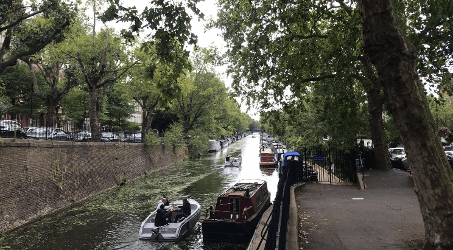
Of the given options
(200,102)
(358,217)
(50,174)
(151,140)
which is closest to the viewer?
(358,217)

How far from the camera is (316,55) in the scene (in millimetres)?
16375

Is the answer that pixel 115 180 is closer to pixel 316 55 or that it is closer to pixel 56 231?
pixel 56 231

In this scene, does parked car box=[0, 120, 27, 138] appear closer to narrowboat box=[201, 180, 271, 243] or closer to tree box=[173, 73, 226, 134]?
narrowboat box=[201, 180, 271, 243]

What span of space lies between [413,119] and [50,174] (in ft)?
64.9

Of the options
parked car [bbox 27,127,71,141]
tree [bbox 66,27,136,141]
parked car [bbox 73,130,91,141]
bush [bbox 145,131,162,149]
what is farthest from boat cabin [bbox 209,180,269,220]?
bush [bbox 145,131,162,149]

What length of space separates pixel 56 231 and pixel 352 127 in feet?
55.3

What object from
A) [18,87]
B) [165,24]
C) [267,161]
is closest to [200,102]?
[267,161]

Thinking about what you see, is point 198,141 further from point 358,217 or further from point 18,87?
point 358,217

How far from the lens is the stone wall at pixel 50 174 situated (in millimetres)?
16578

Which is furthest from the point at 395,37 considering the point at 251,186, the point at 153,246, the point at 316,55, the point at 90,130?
the point at 90,130

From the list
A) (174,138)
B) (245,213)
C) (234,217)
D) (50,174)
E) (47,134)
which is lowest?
(234,217)

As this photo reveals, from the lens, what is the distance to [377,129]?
21406mm

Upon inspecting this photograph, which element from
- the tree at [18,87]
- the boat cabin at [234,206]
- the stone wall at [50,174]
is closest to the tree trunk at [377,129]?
the boat cabin at [234,206]

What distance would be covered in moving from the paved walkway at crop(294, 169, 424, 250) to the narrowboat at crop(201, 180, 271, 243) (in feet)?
9.02
